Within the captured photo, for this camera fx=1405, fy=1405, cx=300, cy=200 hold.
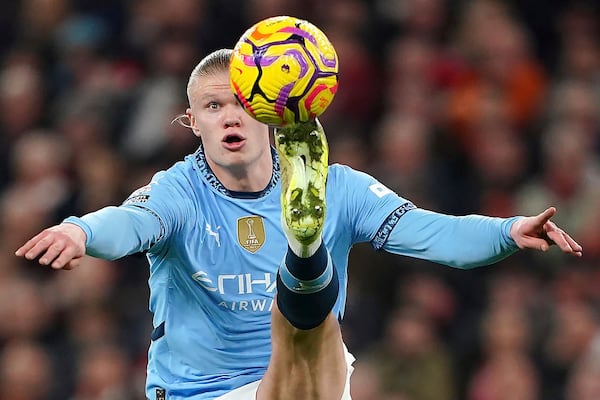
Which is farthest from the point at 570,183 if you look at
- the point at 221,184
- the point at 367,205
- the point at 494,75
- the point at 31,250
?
the point at 31,250

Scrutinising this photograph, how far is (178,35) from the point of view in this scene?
455 inches

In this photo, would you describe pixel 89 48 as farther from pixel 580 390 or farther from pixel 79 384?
pixel 580 390

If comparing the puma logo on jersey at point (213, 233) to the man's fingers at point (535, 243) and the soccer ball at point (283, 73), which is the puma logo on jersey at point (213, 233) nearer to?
the soccer ball at point (283, 73)

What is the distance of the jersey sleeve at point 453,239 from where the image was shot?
226 inches

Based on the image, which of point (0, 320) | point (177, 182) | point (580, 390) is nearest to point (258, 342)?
point (177, 182)

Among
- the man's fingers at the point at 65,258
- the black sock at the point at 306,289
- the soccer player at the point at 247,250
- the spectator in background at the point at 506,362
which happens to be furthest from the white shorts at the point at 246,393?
the spectator in background at the point at 506,362

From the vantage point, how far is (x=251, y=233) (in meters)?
6.15

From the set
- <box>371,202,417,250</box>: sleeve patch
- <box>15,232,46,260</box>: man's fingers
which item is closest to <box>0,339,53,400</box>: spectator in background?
<box>371,202,417,250</box>: sleeve patch

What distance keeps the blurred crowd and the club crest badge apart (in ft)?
11.0

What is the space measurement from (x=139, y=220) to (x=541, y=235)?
162cm

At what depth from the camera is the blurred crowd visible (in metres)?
9.41

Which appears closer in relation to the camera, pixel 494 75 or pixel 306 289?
pixel 306 289

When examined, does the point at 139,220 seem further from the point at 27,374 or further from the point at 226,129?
the point at 27,374

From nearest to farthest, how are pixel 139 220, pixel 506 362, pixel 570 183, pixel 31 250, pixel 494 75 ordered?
pixel 31 250 → pixel 139 220 → pixel 506 362 → pixel 570 183 → pixel 494 75
